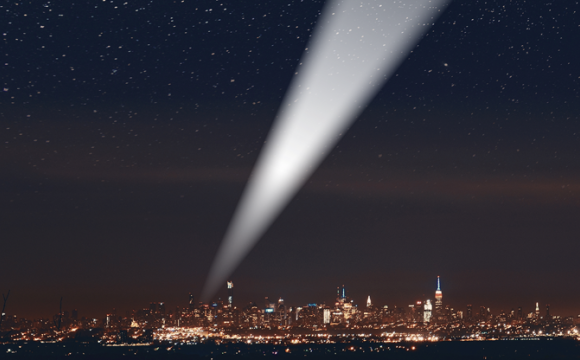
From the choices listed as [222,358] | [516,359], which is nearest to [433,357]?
[516,359]

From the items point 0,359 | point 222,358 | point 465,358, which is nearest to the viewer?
point 0,359

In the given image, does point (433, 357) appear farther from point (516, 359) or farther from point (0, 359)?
point (0, 359)

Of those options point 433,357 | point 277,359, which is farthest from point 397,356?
point 277,359

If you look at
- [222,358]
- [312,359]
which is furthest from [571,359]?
[222,358]

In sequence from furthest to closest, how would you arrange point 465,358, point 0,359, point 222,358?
point 465,358 < point 222,358 < point 0,359

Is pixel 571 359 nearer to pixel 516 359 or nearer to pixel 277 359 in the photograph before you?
pixel 516 359

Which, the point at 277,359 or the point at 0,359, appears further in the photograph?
the point at 277,359

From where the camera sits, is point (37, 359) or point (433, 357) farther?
point (433, 357)
